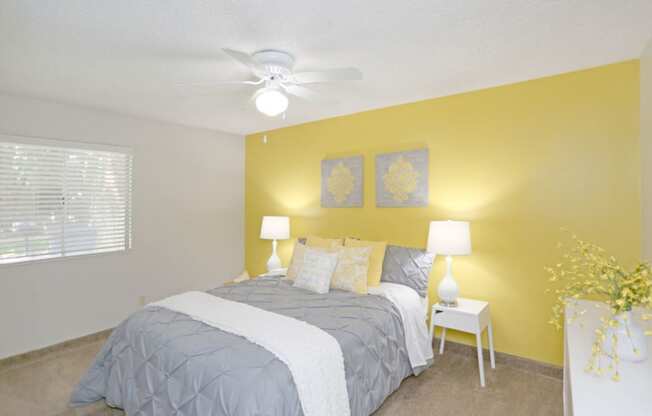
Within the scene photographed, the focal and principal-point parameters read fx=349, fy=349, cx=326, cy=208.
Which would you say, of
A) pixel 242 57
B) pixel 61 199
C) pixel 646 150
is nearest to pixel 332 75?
pixel 242 57

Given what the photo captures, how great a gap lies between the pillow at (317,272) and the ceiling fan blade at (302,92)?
56.8 inches

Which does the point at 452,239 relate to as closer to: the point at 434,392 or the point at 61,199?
the point at 434,392

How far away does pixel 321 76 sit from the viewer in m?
2.29

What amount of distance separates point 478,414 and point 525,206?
1.63 metres

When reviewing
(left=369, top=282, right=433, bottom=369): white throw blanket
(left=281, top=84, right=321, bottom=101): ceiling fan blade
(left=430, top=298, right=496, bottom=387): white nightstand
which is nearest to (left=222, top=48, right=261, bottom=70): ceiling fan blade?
(left=281, top=84, right=321, bottom=101): ceiling fan blade

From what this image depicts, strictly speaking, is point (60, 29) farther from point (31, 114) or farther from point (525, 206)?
point (525, 206)

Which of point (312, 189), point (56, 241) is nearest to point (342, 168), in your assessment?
point (312, 189)

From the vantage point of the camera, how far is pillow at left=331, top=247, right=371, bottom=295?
9.63 ft

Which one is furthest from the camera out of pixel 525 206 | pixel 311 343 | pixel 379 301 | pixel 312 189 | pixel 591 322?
pixel 312 189

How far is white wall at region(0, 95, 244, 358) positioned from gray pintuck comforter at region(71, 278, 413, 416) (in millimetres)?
1362

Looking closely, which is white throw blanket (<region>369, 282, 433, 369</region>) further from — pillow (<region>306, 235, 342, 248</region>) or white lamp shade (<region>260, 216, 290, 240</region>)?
white lamp shade (<region>260, 216, 290, 240</region>)

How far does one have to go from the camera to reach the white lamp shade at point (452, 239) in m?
2.82

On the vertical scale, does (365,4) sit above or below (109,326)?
above

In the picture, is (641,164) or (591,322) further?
(641,164)
